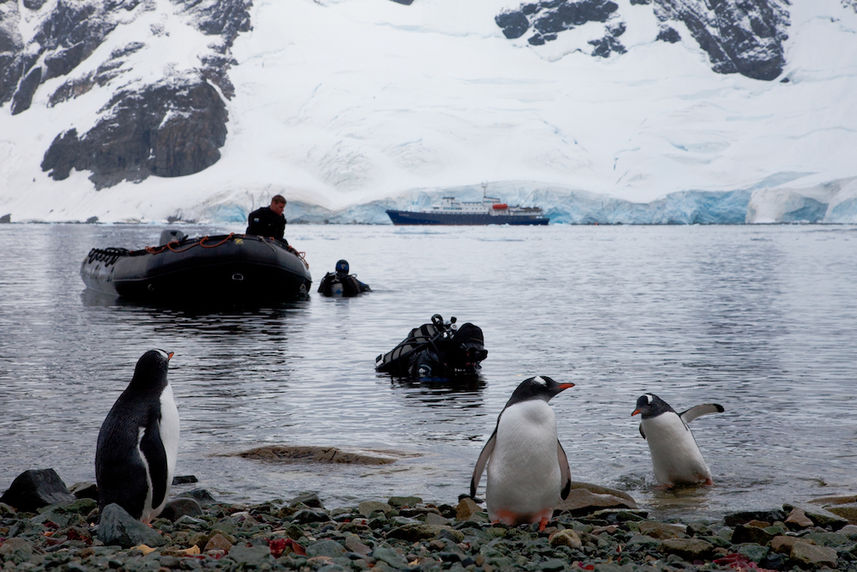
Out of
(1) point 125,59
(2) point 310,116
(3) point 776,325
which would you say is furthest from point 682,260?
(1) point 125,59

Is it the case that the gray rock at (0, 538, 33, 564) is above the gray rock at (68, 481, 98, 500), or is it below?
above

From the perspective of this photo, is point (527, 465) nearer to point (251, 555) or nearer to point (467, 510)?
point (467, 510)

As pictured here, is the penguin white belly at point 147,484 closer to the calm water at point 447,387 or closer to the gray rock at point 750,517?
the calm water at point 447,387

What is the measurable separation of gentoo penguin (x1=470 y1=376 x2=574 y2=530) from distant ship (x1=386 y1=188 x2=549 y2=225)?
95.6 metres

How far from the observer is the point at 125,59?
591ft

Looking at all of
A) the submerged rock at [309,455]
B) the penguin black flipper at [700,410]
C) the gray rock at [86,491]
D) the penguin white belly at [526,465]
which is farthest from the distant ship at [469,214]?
the penguin white belly at [526,465]

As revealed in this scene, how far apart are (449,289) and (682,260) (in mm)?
17606

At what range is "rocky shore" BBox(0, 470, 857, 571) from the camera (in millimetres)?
4453

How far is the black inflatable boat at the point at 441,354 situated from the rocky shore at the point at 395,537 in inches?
193

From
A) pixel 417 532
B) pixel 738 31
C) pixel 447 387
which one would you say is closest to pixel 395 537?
pixel 417 532

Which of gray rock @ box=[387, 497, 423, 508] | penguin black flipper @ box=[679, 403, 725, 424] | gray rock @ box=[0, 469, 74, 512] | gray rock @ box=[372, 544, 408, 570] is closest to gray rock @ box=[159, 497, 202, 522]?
gray rock @ box=[0, 469, 74, 512]

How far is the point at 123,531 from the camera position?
4.82 meters

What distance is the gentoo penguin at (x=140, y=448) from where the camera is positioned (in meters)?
5.33

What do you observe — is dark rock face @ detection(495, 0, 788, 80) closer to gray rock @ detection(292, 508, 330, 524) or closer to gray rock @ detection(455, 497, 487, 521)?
gray rock @ detection(455, 497, 487, 521)
